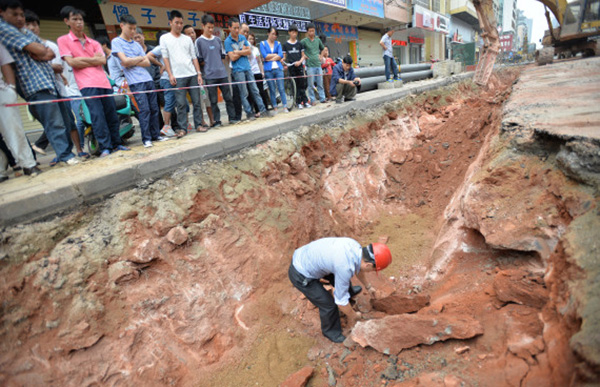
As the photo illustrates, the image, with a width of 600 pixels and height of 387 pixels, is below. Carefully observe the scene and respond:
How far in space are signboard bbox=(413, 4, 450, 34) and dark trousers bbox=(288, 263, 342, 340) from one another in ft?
73.5

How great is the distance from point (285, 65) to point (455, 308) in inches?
241

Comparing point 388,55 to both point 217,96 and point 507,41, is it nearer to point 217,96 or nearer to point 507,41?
point 217,96

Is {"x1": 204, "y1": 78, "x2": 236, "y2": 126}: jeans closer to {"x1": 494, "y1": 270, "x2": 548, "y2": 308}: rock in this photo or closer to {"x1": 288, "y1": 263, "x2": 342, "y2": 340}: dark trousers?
{"x1": 288, "y1": 263, "x2": 342, "y2": 340}: dark trousers

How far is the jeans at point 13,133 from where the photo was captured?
3170 mm

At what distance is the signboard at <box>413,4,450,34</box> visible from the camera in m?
20.3

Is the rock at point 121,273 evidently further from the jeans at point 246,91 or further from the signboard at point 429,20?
the signboard at point 429,20

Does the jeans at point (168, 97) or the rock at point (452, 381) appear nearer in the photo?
the rock at point (452, 381)

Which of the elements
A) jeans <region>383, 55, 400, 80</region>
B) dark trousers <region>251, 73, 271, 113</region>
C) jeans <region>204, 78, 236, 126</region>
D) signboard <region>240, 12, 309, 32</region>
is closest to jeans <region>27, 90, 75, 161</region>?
jeans <region>204, 78, 236, 126</region>

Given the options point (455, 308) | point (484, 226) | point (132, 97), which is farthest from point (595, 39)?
point (132, 97)

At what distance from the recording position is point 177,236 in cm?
312

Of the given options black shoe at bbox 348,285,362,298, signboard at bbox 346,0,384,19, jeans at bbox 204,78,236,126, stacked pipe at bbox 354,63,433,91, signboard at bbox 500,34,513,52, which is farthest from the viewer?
signboard at bbox 500,34,513,52

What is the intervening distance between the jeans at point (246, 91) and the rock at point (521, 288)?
4715mm

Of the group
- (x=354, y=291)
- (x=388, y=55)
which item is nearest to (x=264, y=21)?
(x=388, y=55)

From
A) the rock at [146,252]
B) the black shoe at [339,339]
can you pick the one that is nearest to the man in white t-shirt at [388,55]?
the black shoe at [339,339]
